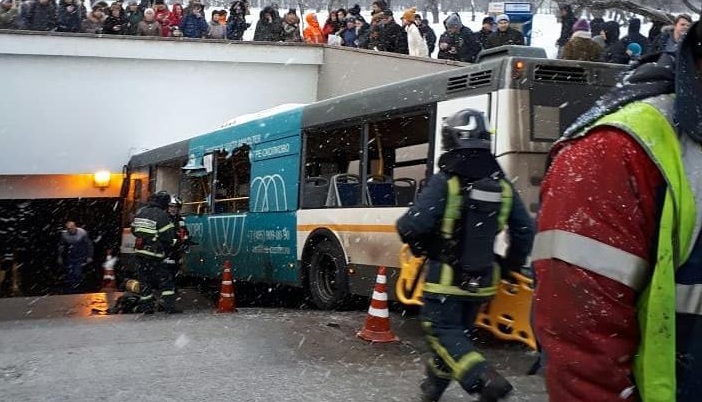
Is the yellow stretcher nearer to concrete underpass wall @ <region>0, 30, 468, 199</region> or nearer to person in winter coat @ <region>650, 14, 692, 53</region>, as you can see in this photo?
person in winter coat @ <region>650, 14, 692, 53</region>

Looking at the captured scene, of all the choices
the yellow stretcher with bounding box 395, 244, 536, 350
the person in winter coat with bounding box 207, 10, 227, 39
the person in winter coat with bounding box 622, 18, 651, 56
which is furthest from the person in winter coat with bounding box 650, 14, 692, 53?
the person in winter coat with bounding box 207, 10, 227, 39

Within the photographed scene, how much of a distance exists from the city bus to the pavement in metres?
1.07

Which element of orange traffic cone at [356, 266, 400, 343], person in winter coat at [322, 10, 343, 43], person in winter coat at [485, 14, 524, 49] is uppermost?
person in winter coat at [322, 10, 343, 43]

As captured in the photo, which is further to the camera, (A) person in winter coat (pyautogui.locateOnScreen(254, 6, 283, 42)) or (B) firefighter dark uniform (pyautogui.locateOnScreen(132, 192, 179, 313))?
(A) person in winter coat (pyautogui.locateOnScreen(254, 6, 283, 42))

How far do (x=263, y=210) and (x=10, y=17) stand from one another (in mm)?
9552

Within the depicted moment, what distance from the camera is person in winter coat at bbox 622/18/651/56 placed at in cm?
1287

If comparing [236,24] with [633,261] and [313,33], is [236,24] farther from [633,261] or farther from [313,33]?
[633,261]

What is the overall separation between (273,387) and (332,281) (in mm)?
4561

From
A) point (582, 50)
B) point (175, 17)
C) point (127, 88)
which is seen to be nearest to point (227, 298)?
point (582, 50)

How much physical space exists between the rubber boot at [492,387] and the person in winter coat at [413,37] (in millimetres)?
13129

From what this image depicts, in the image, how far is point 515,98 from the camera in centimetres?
736

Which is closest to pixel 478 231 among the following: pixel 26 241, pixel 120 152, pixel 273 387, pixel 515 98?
pixel 273 387

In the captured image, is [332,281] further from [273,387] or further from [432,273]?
[432,273]

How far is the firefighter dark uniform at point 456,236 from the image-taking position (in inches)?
190
